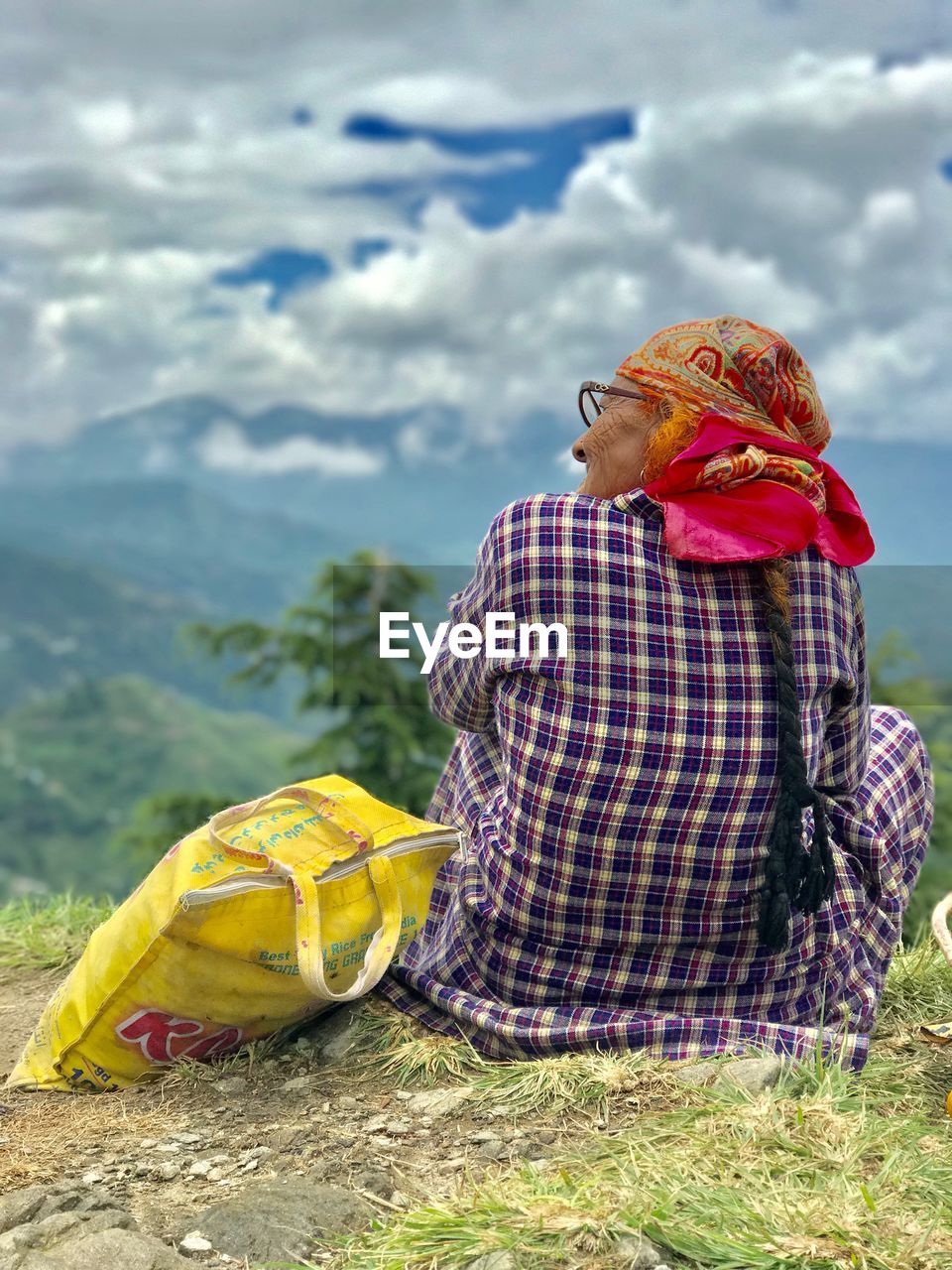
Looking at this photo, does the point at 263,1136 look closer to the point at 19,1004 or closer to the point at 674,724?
the point at 674,724

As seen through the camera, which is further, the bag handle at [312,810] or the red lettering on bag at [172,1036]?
the red lettering on bag at [172,1036]

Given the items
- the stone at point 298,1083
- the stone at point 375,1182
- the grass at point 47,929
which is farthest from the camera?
the grass at point 47,929

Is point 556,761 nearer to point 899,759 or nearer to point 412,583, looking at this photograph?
point 899,759

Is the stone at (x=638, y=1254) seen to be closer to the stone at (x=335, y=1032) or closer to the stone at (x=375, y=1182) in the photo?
the stone at (x=375, y=1182)

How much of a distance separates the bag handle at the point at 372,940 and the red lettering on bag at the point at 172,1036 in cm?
35

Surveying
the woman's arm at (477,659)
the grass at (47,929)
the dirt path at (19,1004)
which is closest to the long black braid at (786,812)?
the woman's arm at (477,659)

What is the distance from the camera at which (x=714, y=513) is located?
2639 millimetres

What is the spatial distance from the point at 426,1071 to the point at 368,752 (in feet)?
29.5

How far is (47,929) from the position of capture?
14.4ft

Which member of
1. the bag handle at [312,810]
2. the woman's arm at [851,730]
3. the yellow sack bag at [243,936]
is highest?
the woman's arm at [851,730]

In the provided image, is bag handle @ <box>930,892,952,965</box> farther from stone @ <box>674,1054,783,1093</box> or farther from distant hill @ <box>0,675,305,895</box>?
distant hill @ <box>0,675,305,895</box>

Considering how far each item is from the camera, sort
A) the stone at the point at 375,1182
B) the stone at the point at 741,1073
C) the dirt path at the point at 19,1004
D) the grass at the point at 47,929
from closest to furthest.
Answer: the stone at the point at 375,1182 → the stone at the point at 741,1073 → the dirt path at the point at 19,1004 → the grass at the point at 47,929

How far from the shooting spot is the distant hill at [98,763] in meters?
124

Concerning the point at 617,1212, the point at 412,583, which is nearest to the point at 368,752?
the point at 412,583
